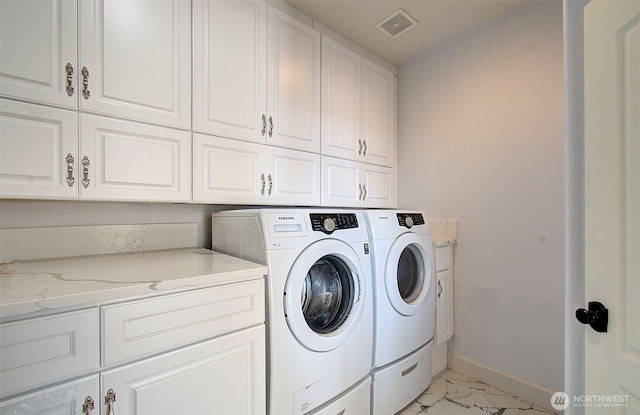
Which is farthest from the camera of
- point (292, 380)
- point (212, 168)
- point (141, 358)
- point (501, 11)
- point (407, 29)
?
point (407, 29)

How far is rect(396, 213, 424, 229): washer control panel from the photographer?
172 centimetres

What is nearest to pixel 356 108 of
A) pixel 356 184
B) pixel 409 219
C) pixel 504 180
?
pixel 356 184

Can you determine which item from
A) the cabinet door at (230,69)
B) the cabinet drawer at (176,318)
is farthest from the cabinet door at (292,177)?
the cabinet drawer at (176,318)

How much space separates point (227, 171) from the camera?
1538 millimetres

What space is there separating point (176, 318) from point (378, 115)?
2.11 meters

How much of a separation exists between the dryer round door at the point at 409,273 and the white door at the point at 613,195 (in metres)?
0.88

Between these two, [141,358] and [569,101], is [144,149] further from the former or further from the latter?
[569,101]

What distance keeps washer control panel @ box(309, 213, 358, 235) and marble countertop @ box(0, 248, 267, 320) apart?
35 cm

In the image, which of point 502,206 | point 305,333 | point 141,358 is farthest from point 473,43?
point 141,358

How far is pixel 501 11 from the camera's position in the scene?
1.87 metres

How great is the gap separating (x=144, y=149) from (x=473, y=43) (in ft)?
7.62

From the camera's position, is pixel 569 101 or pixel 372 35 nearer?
pixel 569 101

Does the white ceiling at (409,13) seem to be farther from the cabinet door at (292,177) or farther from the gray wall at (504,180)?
the cabinet door at (292,177)

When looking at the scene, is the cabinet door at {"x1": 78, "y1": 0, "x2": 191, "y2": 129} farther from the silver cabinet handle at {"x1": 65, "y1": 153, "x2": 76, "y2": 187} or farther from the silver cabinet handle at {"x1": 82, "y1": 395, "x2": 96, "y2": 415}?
the silver cabinet handle at {"x1": 82, "y1": 395, "x2": 96, "y2": 415}
